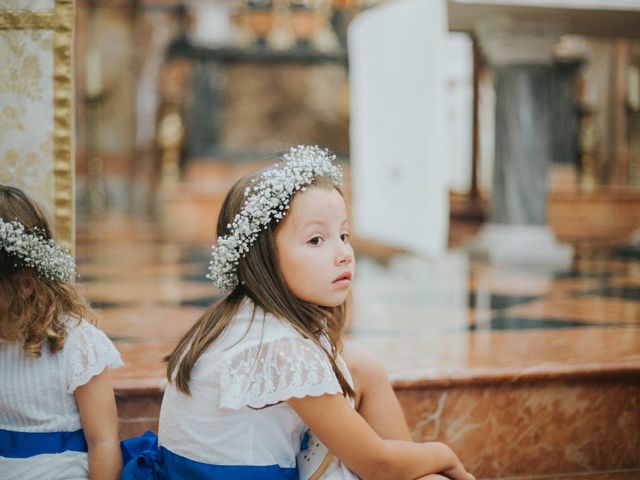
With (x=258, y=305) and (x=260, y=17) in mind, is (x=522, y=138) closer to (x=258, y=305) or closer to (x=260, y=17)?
(x=258, y=305)

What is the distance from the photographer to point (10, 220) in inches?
55.7

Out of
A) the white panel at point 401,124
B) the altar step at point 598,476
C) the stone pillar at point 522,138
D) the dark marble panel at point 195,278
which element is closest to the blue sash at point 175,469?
the altar step at point 598,476

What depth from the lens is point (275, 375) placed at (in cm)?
128

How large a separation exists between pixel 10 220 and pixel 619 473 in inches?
55.6

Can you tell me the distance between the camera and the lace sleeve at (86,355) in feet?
4.56

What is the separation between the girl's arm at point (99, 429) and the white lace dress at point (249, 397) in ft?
0.28

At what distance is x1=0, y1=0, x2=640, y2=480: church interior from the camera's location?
186 cm

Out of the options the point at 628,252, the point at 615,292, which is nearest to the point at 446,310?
the point at 615,292

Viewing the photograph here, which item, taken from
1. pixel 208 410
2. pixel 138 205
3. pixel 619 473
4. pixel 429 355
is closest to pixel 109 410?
pixel 208 410

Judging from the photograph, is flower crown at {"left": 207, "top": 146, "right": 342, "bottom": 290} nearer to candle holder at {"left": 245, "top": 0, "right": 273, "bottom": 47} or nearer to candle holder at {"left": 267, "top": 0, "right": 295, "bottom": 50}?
candle holder at {"left": 267, "top": 0, "right": 295, "bottom": 50}

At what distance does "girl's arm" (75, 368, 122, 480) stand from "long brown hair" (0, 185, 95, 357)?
0.30ft

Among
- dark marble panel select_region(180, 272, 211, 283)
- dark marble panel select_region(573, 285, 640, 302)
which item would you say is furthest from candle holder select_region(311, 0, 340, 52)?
dark marble panel select_region(573, 285, 640, 302)

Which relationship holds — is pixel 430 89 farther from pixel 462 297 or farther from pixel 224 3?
pixel 224 3

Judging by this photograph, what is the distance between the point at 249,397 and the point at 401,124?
303cm
